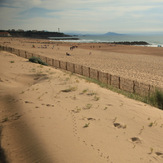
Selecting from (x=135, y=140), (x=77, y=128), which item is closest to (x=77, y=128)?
(x=77, y=128)

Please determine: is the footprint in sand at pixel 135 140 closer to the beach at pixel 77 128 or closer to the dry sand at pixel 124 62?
the beach at pixel 77 128

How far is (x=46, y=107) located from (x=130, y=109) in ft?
13.9

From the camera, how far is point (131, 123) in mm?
8562

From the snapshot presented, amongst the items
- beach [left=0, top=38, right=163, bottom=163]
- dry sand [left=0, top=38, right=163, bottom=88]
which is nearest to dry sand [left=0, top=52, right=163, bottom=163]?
beach [left=0, top=38, right=163, bottom=163]

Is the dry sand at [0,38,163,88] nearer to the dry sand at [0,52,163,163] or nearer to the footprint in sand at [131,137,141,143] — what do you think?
the dry sand at [0,52,163,163]

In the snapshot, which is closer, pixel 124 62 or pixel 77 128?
pixel 77 128

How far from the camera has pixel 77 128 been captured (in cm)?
802

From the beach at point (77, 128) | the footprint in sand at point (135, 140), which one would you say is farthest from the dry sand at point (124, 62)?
the footprint in sand at point (135, 140)

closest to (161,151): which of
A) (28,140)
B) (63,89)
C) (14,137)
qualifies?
(28,140)

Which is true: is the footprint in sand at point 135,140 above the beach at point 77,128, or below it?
below

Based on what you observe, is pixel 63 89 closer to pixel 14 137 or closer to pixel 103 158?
pixel 14 137

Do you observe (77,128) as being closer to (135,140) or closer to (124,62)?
(135,140)

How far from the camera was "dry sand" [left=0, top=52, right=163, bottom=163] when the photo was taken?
632 centimetres

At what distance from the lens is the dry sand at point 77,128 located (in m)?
6.32
